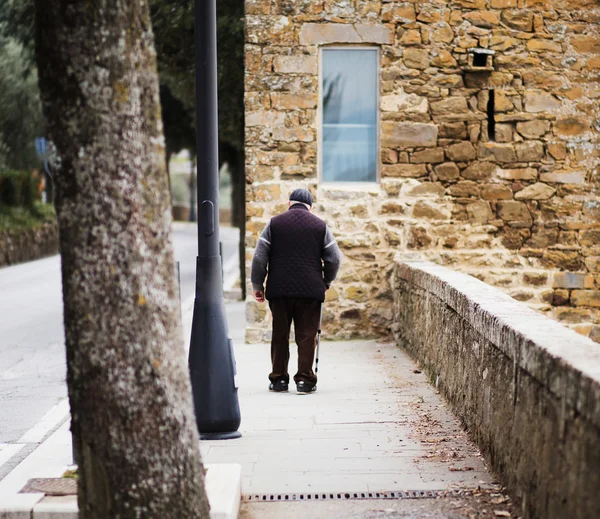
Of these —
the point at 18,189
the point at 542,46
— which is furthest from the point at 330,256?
the point at 18,189

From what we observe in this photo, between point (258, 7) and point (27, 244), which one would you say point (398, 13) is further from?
point (27, 244)

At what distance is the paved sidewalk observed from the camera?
5.45 metres

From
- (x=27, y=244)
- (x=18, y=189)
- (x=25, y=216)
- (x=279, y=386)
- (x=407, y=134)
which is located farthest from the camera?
(x=25, y=216)

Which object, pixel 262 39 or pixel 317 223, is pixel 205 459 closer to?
pixel 317 223

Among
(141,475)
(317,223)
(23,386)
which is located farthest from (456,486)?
(23,386)

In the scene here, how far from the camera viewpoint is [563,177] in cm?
1120

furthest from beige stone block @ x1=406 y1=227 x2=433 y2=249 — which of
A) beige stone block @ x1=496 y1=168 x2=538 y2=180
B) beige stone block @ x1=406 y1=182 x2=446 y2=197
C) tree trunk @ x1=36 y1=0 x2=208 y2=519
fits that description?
tree trunk @ x1=36 y1=0 x2=208 y2=519

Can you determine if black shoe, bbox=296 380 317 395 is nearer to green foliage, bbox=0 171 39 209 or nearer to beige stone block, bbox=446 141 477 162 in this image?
beige stone block, bbox=446 141 477 162

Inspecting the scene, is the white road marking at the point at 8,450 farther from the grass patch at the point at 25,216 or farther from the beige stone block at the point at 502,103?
the grass patch at the point at 25,216

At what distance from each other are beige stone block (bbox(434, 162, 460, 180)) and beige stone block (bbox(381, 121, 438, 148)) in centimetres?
30

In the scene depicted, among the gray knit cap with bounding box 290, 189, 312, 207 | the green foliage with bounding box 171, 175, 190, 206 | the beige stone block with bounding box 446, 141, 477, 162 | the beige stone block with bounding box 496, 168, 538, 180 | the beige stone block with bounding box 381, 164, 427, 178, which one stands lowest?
the green foliage with bounding box 171, 175, 190, 206

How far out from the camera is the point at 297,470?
567 cm

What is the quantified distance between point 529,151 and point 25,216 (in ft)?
70.9

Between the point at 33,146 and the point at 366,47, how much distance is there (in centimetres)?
2714
